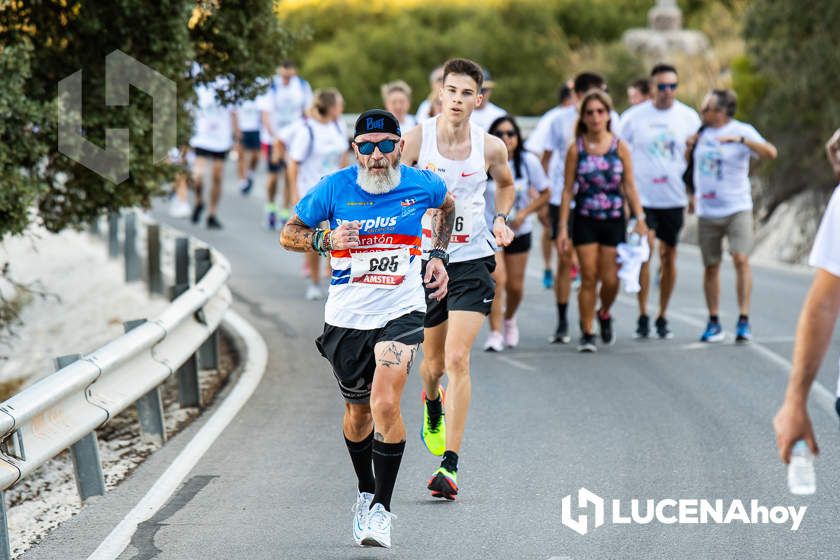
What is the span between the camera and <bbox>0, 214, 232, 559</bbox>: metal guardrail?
677 cm

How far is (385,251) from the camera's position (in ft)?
22.6

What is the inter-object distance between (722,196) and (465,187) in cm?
524

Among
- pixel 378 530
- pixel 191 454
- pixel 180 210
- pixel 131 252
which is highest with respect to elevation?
pixel 378 530

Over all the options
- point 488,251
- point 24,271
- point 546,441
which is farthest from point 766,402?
point 24,271

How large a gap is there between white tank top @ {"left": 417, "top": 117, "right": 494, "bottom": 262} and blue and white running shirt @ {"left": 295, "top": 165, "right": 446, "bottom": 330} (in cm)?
134

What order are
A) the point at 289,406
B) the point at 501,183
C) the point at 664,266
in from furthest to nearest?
the point at 664,266 < the point at 289,406 < the point at 501,183

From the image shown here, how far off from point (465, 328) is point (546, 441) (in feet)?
4.06

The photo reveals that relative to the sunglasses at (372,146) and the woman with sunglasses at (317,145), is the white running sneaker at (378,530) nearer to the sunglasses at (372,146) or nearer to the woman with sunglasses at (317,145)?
the sunglasses at (372,146)

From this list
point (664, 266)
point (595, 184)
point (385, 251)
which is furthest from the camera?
point (664, 266)

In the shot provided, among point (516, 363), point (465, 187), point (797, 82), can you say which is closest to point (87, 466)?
point (465, 187)

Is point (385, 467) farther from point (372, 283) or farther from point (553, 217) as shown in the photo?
point (553, 217)

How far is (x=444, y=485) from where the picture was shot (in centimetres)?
755

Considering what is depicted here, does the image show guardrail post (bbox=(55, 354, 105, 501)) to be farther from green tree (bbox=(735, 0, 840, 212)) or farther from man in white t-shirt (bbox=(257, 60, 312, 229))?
green tree (bbox=(735, 0, 840, 212))

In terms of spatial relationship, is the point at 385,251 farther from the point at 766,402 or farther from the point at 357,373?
the point at 766,402
